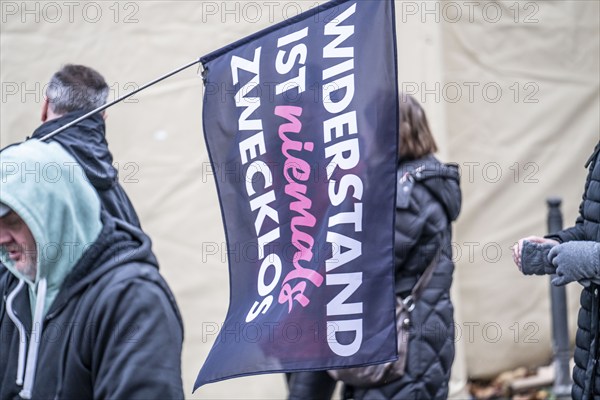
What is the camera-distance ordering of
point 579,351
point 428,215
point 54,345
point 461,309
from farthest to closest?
point 461,309, point 428,215, point 579,351, point 54,345

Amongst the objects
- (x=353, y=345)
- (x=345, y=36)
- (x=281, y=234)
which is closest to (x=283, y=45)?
(x=345, y=36)

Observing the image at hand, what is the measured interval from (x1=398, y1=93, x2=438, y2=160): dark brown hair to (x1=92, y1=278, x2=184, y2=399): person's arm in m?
1.95

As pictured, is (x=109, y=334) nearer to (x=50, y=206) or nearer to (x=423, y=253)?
(x=50, y=206)

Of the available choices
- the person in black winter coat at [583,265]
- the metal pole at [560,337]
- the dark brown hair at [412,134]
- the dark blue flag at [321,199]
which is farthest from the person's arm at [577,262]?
the metal pole at [560,337]

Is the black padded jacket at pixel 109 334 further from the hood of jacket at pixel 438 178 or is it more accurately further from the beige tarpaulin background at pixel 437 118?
the beige tarpaulin background at pixel 437 118

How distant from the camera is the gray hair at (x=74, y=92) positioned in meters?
3.66

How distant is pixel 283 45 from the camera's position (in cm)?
312

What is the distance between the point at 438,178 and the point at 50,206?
2052mm

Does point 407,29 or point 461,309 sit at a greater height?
point 407,29

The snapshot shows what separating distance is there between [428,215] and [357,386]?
2.51ft

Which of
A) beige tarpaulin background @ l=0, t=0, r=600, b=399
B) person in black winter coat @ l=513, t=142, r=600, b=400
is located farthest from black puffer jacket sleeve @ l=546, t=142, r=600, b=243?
beige tarpaulin background @ l=0, t=0, r=600, b=399

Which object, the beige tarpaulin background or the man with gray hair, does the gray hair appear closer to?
the man with gray hair

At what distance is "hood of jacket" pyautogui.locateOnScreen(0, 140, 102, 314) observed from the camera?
2.96 metres

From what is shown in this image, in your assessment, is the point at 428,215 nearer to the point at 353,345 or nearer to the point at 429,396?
the point at 429,396
